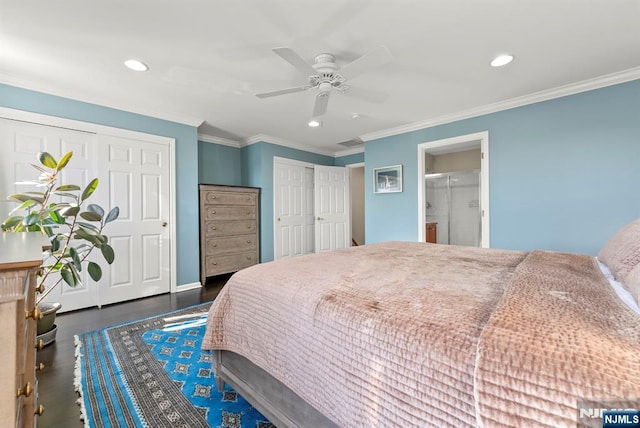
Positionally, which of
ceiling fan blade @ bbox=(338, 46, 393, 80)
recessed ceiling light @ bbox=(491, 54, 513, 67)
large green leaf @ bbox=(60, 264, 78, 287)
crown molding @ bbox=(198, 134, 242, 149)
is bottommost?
large green leaf @ bbox=(60, 264, 78, 287)

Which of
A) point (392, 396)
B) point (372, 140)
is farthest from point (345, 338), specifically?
point (372, 140)

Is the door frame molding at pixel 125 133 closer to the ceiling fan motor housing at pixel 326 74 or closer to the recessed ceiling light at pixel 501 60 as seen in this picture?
the ceiling fan motor housing at pixel 326 74

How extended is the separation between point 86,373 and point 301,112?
3.18m

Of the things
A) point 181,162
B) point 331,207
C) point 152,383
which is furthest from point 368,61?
point 331,207

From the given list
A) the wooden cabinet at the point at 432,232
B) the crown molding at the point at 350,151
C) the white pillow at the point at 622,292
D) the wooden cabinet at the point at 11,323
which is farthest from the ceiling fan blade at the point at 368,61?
the wooden cabinet at the point at 432,232

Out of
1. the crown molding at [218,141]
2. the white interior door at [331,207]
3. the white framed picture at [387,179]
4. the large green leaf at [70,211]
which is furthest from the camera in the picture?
the white interior door at [331,207]

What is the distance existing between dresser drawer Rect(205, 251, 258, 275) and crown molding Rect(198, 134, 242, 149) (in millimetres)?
1956

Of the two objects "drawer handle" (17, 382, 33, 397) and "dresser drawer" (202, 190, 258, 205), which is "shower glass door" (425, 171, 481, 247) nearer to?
"dresser drawer" (202, 190, 258, 205)

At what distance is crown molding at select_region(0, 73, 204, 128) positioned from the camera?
2.52m

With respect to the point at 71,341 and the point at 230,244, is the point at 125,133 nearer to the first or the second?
the point at 230,244

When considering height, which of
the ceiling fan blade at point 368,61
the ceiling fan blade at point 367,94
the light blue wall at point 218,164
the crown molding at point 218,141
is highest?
the ceiling fan blade at point 367,94

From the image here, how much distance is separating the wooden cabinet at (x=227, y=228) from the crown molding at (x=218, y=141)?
98 cm

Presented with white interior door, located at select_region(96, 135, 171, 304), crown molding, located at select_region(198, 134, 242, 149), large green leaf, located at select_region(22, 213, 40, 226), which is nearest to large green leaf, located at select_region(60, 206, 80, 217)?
large green leaf, located at select_region(22, 213, 40, 226)

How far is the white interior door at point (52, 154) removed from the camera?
250cm
